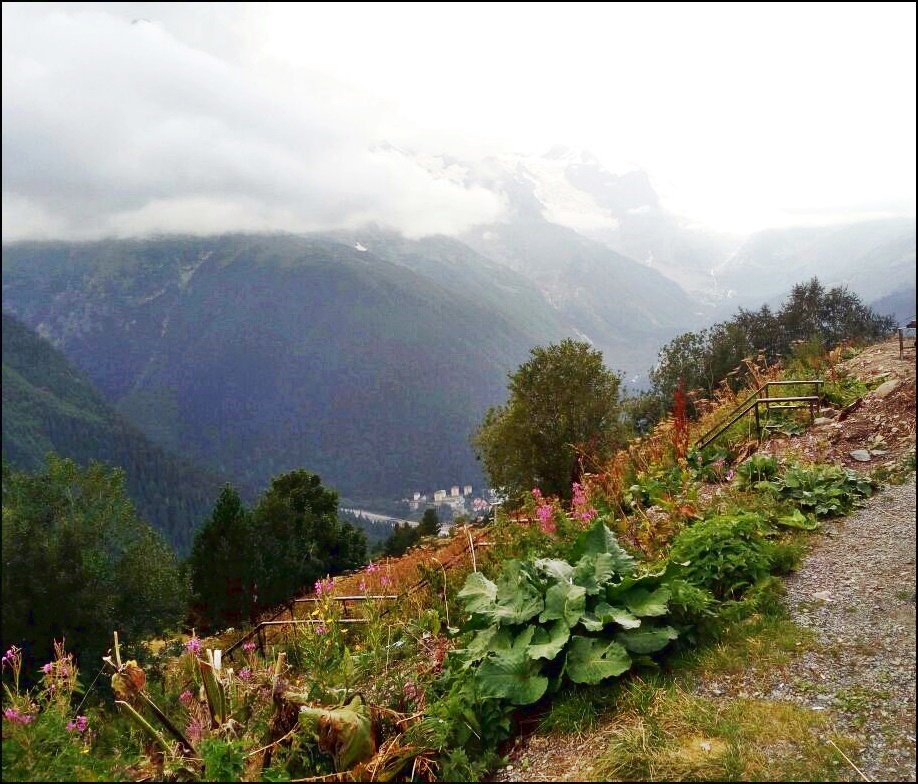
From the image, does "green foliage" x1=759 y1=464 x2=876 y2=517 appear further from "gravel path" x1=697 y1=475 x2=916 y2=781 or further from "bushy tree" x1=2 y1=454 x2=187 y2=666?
"bushy tree" x1=2 y1=454 x2=187 y2=666

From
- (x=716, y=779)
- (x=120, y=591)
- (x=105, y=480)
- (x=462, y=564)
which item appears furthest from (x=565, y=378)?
(x=105, y=480)

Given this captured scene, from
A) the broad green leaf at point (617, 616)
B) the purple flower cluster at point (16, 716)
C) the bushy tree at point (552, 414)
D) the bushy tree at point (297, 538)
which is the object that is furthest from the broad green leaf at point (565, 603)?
the bushy tree at point (297, 538)

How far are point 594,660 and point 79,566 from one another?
32230mm

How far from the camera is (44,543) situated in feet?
97.8

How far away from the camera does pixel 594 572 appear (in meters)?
4.55

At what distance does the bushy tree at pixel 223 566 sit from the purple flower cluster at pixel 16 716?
39.5 m

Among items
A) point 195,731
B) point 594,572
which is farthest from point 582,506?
point 195,731

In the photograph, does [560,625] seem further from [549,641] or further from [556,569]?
[556,569]

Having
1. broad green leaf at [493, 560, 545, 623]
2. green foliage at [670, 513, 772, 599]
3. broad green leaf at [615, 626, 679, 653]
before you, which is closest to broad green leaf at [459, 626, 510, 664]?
broad green leaf at [493, 560, 545, 623]

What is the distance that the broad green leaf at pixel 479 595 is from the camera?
4570mm

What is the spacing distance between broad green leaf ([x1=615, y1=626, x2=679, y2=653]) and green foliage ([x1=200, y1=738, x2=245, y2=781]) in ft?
7.74

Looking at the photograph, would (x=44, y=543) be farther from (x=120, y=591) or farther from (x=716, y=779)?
(x=716, y=779)

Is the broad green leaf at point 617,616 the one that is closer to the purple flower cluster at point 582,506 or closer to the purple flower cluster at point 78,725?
the purple flower cluster at point 582,506

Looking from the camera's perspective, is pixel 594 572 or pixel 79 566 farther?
pixel 79 566
